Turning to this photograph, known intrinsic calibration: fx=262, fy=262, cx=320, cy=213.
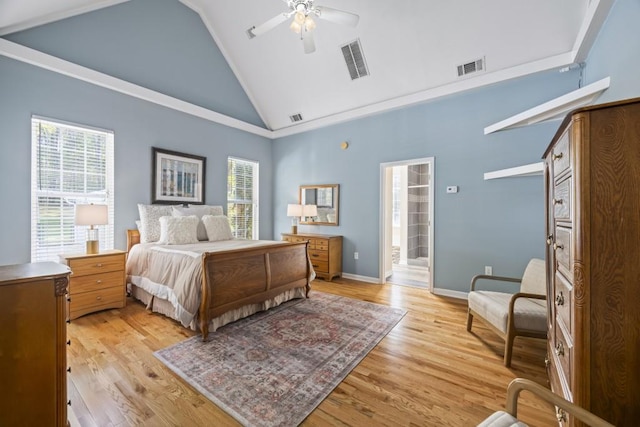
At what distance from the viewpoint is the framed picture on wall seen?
4148mm

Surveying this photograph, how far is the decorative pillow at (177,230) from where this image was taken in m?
3.67

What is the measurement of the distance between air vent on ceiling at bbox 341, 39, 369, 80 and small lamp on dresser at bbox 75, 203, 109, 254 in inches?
158

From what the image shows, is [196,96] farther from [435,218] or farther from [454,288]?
[454,288]

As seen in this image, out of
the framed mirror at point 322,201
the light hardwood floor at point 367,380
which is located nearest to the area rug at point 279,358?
the light hardwood floor at point 367,380

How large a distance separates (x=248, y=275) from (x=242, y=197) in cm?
302

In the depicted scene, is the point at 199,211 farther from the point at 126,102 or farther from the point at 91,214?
the point at 126,102

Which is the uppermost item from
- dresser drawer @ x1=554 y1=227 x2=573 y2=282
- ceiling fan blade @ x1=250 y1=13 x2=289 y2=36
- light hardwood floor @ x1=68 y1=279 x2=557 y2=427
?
ceiling fan blade @ x1=250 y1=13 x2=289 y2=36

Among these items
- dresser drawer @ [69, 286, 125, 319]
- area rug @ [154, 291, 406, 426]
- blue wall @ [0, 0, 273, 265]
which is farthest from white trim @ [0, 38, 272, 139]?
area rug @ [154, 291, 406, 426]

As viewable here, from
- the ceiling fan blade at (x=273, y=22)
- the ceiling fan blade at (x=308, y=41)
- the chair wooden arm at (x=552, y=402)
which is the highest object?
the ceiling fan blade at (x=273, y=22)

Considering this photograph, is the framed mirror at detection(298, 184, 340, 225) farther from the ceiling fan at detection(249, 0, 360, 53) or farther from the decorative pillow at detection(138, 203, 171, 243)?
the ceiling fan at detection(249, 0, 360, 53)

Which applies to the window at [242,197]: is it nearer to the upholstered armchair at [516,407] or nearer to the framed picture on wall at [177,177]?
the framed picture on wall at [177,177]

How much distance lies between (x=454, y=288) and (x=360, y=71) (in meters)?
3.72

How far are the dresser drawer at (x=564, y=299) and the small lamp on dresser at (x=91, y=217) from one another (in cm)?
422

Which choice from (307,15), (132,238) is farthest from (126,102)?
(307,15)
